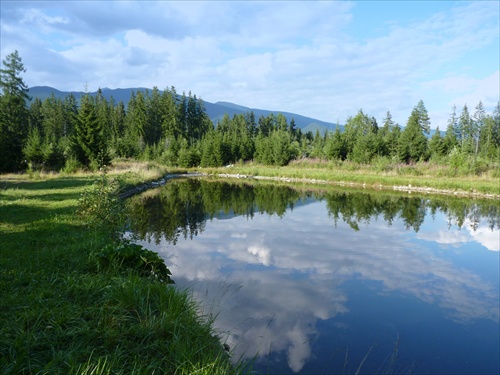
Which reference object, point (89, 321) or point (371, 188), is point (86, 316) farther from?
point (371, 188)

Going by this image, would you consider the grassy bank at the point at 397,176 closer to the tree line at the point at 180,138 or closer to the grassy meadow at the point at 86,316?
the tree line at the point at 180,138

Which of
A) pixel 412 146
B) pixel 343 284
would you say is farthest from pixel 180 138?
pixel 343 284

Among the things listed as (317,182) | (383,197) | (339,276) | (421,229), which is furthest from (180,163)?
(339,276)

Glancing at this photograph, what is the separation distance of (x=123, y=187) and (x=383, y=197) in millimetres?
17219

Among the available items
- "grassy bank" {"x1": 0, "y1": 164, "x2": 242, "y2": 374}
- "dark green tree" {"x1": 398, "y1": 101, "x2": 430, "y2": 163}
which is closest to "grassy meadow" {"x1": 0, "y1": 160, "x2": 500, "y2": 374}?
"grassy bank" {"x1": 0, "y1": 164, "x2": 242, "y2": 374}

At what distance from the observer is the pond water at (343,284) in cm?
524

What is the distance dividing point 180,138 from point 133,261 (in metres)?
55.1

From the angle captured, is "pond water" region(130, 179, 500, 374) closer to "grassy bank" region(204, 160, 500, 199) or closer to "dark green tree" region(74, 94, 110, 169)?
"grassy bank" region(204, 160, 500, 199)

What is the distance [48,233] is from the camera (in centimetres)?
848

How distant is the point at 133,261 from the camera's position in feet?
21.9

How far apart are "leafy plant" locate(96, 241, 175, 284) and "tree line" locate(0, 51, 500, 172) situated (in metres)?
15.0

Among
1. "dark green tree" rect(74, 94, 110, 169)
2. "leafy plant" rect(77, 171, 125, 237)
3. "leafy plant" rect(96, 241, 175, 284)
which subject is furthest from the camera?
"dark green tree" rect(74, 94, 110, 169)

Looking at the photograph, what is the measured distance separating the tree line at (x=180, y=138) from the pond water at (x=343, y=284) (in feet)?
40.7

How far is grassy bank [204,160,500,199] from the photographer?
2508cm
